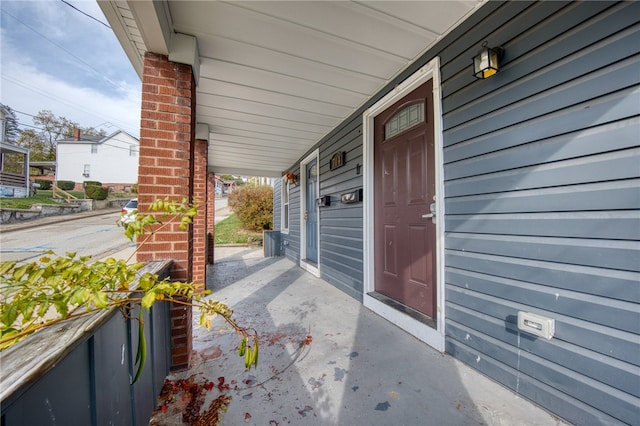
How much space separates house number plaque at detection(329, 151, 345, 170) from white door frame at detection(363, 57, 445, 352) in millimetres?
576

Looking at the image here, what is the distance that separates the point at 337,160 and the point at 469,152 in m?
2.07

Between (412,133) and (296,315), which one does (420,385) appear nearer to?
(296,315)

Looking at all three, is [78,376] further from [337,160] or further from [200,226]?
[337,160]

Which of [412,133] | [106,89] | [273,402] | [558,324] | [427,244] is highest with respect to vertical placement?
[106,89]

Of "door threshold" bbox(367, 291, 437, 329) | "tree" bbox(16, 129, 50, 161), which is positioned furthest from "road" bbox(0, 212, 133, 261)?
"tree" bbox(16, 129, 50, 161)

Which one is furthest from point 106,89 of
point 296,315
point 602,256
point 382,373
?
point 602,256

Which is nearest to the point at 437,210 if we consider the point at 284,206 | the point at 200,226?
the point at 200,226

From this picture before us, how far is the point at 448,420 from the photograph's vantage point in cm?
134

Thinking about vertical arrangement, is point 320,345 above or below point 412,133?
below

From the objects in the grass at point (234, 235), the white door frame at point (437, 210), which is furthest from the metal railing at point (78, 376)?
the grass at point (234, 235)

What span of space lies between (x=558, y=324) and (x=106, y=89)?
9865 millimetres

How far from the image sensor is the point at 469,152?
1797 millimetres

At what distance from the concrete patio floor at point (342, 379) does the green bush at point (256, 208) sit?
871cm

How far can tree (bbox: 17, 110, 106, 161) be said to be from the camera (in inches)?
593
